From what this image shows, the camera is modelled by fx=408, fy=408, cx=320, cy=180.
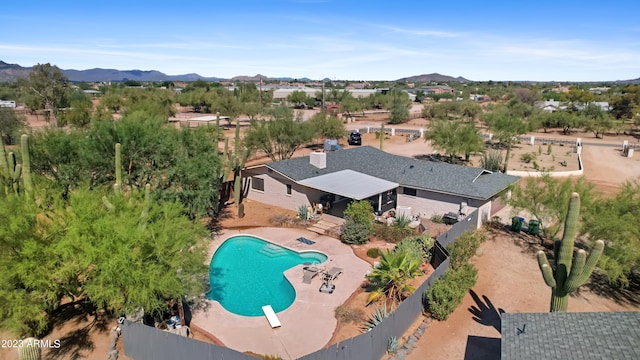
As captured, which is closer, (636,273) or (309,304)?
(309,304)

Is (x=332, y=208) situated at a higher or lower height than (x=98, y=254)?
lower

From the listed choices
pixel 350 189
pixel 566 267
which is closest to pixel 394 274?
pixel 566 267

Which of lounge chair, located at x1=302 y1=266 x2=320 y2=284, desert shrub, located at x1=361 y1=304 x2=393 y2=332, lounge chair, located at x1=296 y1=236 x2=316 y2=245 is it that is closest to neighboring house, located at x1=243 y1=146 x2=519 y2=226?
lounge chair, located at x1=296 y1=236 x2=316 y2=245

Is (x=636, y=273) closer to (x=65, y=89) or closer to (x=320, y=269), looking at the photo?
(x=320, y=269)

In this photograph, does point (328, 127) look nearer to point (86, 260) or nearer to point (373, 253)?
point (373, 253)

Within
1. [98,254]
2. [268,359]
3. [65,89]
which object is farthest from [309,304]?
[65,89]

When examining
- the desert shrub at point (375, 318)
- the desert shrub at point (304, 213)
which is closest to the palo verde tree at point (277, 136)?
the desert shrub at point (304, 213)

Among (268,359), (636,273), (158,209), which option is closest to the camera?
(268,359)

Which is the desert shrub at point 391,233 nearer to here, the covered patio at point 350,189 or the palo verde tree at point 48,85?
the covered patio at point 350,189
